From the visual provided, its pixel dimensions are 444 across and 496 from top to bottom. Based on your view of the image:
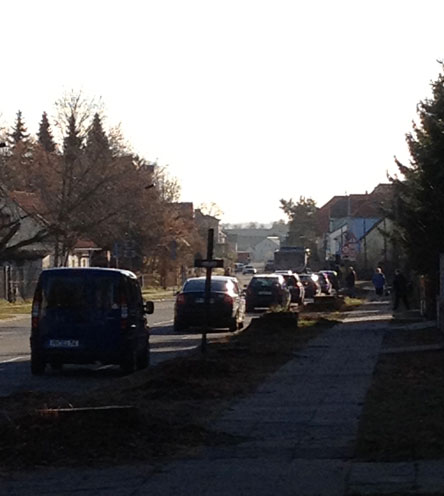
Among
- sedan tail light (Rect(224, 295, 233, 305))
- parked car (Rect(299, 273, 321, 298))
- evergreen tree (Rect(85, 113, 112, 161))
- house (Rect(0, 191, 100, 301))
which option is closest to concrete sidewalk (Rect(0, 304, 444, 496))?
sedan tail light (Rect(224, 295, 233, 305))

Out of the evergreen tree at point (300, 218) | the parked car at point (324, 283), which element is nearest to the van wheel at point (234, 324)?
the parked car at point (324, 283)

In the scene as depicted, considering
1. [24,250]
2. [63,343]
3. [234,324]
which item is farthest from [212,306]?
[24,250]

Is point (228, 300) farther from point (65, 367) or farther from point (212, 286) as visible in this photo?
point (65, 367)

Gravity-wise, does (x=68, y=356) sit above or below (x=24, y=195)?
below

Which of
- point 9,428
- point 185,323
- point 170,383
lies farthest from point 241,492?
point 185,323

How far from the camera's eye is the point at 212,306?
34.8 m

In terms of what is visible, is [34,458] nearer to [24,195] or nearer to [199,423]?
[199,423]

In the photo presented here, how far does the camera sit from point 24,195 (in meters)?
78.8

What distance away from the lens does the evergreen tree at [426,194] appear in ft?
97.9

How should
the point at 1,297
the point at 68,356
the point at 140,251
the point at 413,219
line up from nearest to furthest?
the point at 68,356 < the point at 413,219 < the point at 1,297 < the point at 140,251

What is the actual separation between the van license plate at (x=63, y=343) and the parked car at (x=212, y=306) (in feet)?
42.5

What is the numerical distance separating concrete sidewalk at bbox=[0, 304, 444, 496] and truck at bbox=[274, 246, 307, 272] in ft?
253

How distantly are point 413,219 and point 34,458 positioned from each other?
82.2ft

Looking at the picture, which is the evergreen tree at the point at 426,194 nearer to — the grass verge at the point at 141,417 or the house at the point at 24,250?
the grass verge at the point at 141,417
